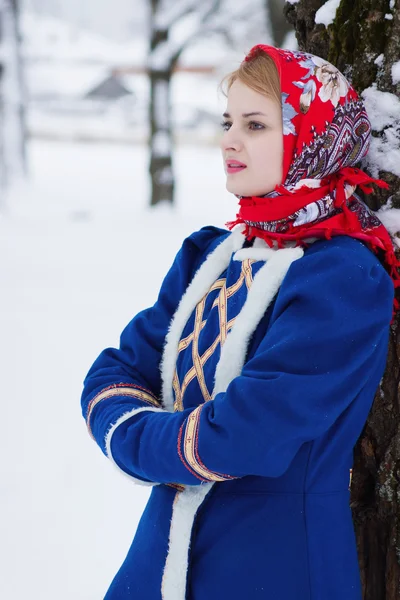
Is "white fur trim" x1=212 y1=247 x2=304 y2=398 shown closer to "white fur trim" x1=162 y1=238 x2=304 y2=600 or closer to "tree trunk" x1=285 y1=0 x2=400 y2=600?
"white fur trim" x1=162 y1=238 x2=304 y2=600

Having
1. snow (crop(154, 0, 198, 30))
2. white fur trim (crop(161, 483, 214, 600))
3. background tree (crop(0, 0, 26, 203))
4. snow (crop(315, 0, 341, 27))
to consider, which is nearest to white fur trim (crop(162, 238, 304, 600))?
white fur trim (crop(161, 483, 214, 600))

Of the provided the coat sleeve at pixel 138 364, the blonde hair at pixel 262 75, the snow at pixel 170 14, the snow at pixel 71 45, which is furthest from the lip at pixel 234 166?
the snow at pixel 71 45

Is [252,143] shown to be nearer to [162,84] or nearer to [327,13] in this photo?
[327,13]

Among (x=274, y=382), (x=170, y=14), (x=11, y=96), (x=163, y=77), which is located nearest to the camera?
(x=274, y=382)

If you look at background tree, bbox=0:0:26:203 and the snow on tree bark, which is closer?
the snow on tree bark

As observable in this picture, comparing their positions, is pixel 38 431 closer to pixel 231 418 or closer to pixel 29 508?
pixel 29 508

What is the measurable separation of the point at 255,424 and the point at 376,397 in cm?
49

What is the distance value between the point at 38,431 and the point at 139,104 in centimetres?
2293

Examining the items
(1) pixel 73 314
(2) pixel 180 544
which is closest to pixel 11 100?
(1) pixel 73 314

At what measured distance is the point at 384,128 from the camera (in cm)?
150

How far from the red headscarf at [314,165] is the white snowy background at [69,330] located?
11.0 inches

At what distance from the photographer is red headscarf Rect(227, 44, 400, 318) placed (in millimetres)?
1317

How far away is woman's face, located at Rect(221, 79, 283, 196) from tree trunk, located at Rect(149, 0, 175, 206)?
8654mm

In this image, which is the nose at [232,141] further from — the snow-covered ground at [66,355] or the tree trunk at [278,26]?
the tree trunk at [278,26]
